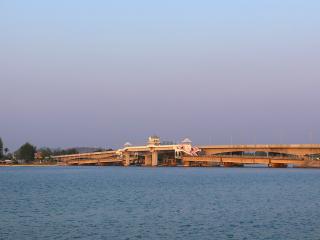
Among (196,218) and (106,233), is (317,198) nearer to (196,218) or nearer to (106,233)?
(196,218)

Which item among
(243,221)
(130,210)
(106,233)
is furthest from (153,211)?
(106,233)

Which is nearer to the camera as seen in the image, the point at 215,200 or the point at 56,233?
the point at 56,233

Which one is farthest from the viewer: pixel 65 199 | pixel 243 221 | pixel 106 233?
pixel 65 199

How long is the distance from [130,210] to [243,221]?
13243 millimetres

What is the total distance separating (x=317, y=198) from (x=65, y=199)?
2863 centimetres

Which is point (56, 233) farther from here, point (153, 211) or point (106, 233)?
point (153, 211)

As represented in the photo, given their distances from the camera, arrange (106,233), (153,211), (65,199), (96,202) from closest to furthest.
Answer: (106,233)
(153,211)
(96,202)
(65,199)

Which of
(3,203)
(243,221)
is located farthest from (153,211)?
(3,203)

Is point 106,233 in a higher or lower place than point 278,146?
lower

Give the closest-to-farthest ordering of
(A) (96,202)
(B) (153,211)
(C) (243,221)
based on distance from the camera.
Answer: (C) (243,221)
(B) (153,211)
(A) (96,202)

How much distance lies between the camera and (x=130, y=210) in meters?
62.0

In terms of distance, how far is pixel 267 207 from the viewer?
64.4m

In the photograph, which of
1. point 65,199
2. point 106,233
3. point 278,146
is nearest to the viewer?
point 106,233

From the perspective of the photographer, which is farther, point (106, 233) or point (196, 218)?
point (196, 218)
